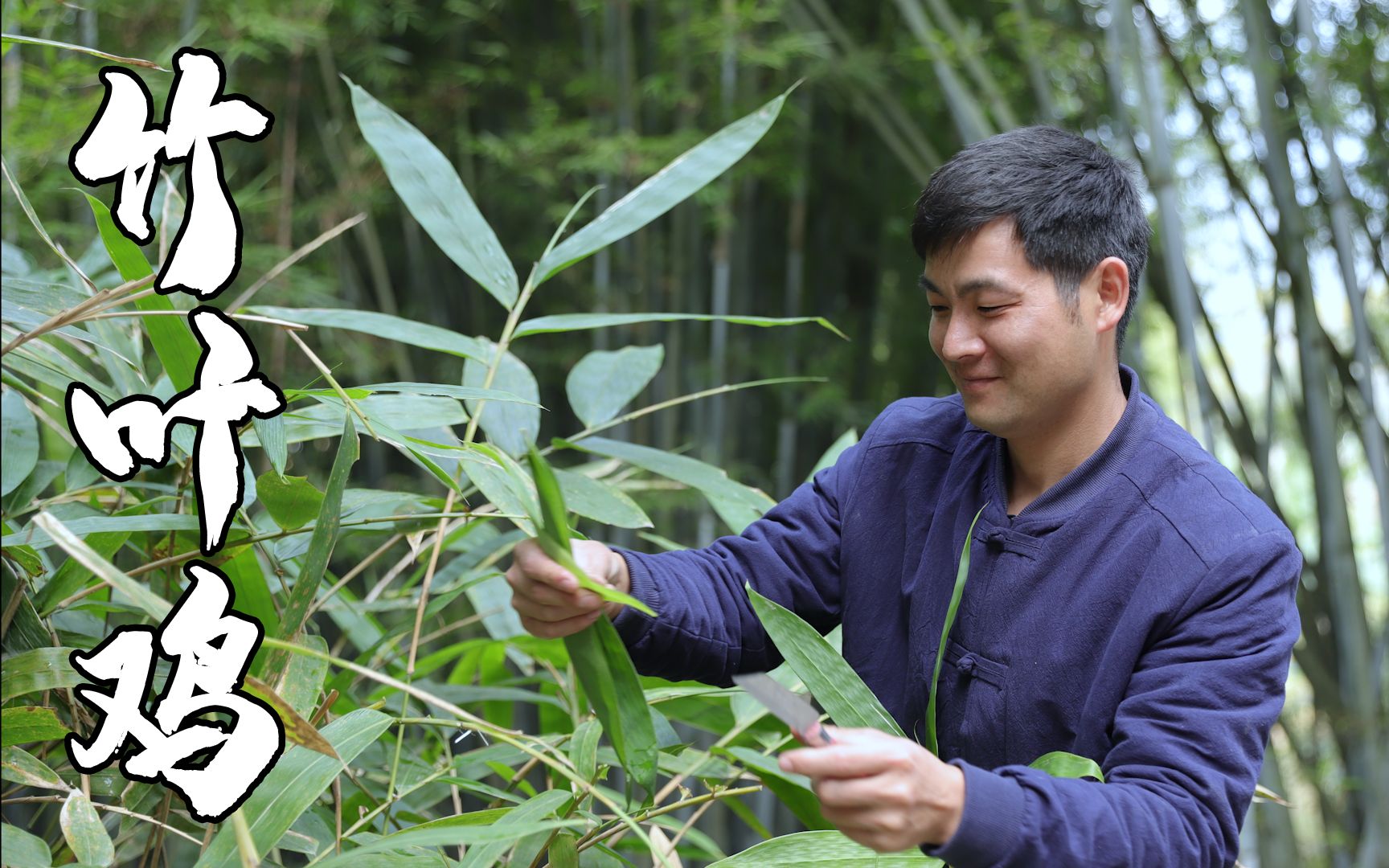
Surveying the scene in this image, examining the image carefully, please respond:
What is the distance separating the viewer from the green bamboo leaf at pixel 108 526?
0.70 metres

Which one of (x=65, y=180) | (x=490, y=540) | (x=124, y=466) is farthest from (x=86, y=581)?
(x=65, y=180)

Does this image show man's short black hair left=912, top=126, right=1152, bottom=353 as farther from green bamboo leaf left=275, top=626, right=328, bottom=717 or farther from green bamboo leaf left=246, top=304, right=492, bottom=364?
green bamboo leaf left=275, top=626, right=328, bottom=717

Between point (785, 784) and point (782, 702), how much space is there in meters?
0.29

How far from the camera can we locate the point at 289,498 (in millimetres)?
779

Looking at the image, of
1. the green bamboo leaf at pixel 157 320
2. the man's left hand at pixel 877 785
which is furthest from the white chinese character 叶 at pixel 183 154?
the man's left hand at pixel 877 785

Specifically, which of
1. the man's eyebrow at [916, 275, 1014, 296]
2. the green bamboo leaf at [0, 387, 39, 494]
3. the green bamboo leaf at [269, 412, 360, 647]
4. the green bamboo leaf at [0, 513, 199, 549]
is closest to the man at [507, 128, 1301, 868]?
the man's eyebrow at [916, 275, 1014, 296]

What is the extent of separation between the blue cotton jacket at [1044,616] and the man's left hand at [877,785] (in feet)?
0.08

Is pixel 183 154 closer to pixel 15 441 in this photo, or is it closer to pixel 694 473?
pixel 15 441

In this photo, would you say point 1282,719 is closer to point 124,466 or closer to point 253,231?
point 253,231

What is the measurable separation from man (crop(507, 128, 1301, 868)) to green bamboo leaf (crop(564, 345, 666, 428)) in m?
0.21

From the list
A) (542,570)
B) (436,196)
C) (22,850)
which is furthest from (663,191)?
(22,850)

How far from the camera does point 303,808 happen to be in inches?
25.2

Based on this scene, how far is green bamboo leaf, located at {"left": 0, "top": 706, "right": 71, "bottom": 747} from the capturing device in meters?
0.66

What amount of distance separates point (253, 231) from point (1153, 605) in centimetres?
207
